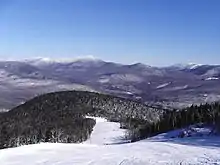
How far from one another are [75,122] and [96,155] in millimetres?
121631

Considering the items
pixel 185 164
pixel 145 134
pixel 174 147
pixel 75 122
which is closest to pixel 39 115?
pixel 75 122

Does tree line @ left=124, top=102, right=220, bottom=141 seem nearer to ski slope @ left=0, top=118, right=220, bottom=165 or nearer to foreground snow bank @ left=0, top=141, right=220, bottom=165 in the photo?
ski slope @ left=0, top=118, right=220, bottom=165

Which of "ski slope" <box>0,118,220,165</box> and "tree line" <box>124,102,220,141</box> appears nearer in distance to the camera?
"ski slope" <box>0,118,220,165</box>

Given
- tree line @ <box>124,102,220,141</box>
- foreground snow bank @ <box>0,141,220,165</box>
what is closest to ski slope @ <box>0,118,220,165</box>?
foreground snow bank @ <box>0,141,220,165</box>

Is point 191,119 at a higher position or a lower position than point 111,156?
higher

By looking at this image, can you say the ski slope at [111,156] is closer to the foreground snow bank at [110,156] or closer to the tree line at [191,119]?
the foreground snow bank at [110,156]

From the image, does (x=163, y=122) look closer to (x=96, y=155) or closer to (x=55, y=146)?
(x=55, y=146)

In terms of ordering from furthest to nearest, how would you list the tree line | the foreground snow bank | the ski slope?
the tree line
the foreground snow bank
the ski slope

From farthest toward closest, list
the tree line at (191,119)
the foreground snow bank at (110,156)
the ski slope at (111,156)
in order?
the tree line at (191,119) → the foreground snow bank at (110,156) → the ski slope at (111,156)

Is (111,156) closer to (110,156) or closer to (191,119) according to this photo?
(110,156)

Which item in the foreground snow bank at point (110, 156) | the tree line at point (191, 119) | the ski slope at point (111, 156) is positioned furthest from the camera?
the tree line at point (191, 119)

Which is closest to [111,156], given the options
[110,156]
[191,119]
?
[110,156]

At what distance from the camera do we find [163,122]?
103m

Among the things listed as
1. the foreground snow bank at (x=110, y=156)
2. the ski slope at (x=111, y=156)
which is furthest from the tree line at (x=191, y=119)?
the foreground snow bank at (x=110, y=156)
